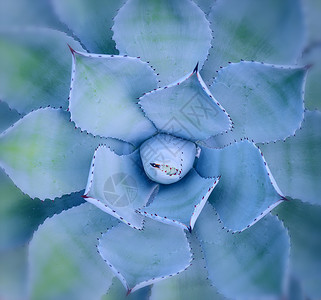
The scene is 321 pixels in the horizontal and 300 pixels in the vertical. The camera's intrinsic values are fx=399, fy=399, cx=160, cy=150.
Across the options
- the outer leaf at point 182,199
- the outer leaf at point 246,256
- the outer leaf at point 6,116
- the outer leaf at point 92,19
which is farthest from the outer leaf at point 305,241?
the outer leaf at point 6,116

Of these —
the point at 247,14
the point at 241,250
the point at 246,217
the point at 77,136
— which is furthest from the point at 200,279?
the point at 247,14

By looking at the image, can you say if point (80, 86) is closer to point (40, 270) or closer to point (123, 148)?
point (123, 148)

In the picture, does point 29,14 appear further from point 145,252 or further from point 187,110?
point 145,252

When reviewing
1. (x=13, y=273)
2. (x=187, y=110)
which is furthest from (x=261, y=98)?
(x=13, y=273)

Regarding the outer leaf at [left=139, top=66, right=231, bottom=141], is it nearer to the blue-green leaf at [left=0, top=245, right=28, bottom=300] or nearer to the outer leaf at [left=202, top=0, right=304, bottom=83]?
the outer leaf at [left=202, top=0, right=304, bottom=83]

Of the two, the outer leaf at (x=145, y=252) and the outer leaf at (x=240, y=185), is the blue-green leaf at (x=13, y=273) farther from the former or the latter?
the outer leaf at (x=240, y=185)

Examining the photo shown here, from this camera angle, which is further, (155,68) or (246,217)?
(155,68)

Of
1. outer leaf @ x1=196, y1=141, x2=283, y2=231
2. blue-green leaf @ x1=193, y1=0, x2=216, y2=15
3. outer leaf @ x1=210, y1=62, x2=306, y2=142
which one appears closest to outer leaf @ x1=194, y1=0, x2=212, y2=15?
blue-green leaf @ x1=193, y1=0, x2=216, y2=15
